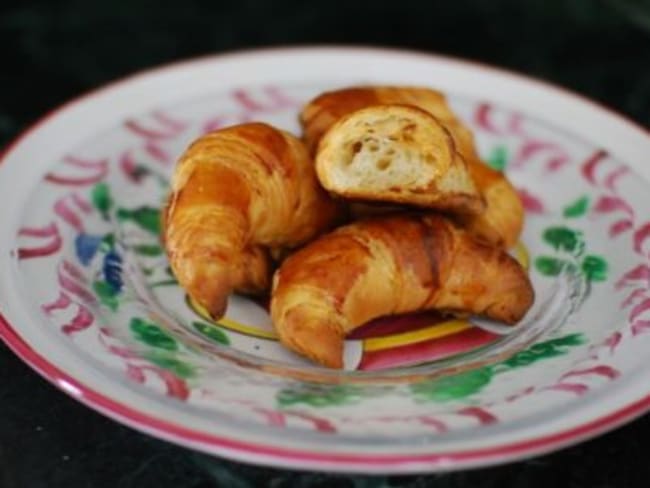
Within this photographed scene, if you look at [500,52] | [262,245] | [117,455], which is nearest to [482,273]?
[262,245]

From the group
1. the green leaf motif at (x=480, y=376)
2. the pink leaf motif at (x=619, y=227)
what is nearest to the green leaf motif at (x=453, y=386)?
the green leaf motif at (x=480, y=376)

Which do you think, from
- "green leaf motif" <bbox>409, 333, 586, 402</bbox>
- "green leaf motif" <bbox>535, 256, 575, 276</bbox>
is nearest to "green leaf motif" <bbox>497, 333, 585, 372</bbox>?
"green leaf motif" <bbox>409, 333, 586, 402</bbox>

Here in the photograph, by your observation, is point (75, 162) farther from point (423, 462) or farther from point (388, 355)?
point (423, 462)

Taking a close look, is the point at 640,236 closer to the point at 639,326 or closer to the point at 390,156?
the point at 639,326

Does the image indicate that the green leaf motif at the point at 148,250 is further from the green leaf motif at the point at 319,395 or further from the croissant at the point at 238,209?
the green leaf motif at the point at 319,395

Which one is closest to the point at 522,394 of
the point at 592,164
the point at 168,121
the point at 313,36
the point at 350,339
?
the point at 350,339
